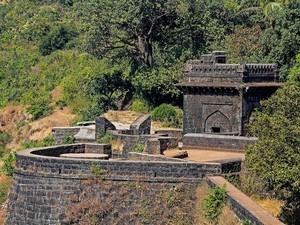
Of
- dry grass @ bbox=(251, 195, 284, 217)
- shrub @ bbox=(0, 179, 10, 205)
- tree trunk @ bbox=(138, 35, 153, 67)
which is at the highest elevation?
tree trunk @ bbox=(138, 35, 153, 67)

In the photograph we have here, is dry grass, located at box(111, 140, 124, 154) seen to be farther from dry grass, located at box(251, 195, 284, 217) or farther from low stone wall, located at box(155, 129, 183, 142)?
dry grass, located at box(251, 195, 284, 217)

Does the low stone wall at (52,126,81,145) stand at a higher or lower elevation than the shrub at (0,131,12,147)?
higher

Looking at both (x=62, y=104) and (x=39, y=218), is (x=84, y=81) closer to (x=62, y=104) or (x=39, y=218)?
(x=62, y=104)

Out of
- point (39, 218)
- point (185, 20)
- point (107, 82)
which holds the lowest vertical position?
point (39, 218)

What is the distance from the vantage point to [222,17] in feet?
154

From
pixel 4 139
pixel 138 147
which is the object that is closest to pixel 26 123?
pixel 4 139

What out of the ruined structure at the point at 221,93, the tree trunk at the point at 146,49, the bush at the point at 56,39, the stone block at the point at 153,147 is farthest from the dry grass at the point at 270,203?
the bush at the point at 56,39

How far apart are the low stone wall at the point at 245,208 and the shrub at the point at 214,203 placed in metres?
0.15

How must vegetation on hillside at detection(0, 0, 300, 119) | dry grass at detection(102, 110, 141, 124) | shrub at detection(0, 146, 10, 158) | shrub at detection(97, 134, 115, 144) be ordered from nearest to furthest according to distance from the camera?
shrub at detection(97, 134, 115, 144) → dry grass at detection(102, 110, 141, 124) → vegetation on hillside at detection(0, 0, 300, 119) → shrub at detection(0, 146, 10, 158)

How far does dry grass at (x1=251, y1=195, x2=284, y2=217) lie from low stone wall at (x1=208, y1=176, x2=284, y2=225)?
1.74m

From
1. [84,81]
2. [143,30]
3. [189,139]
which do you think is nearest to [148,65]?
[143,30]

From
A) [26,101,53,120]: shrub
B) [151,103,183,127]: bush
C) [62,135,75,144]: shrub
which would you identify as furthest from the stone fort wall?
[26,101,53,120]: shrub

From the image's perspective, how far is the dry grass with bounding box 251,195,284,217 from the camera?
20.8 meters

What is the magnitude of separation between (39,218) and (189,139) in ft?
21.7
